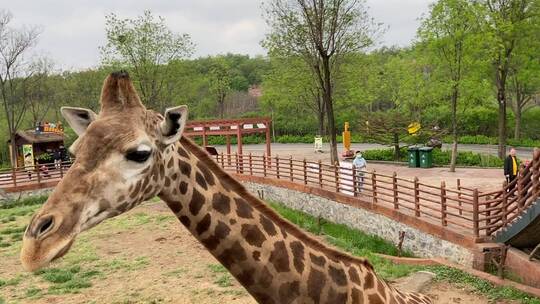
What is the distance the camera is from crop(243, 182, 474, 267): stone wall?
11.7m

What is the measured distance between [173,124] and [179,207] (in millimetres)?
594

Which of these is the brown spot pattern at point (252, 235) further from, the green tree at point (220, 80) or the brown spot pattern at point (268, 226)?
the green tree at point (220, 80)

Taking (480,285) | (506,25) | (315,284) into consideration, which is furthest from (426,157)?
(315,284)

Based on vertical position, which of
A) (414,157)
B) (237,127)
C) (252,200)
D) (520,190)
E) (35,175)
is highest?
(252,200)

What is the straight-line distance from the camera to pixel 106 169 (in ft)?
8.73

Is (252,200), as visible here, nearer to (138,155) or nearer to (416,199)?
(138,155)

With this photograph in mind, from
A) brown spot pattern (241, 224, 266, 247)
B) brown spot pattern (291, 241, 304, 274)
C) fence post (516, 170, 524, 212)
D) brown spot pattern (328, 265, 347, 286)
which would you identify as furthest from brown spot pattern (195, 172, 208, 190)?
fence post (516, 170, 524, 212)

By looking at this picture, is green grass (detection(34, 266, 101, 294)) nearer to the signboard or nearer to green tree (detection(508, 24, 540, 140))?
the signboard

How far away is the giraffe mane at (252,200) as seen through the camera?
11.0ft

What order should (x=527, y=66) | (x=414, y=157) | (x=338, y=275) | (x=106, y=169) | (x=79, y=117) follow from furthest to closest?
(x=527, y=66), (x=414, y=157), (x=338, y=275), (x=79, y=117), (x=106, y=169)

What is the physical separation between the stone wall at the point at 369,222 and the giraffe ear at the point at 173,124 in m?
9.75

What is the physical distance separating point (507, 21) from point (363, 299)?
23.9 meters

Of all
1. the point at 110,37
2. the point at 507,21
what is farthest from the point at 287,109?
the point at 507,21

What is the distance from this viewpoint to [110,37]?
33406 millimetres
